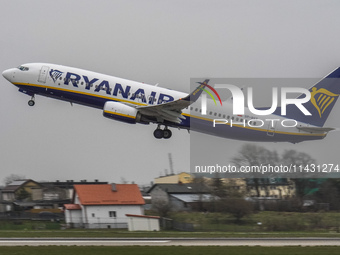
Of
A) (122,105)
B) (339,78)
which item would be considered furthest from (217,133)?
(339,78)

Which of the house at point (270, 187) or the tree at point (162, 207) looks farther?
the house at point (270, 187)

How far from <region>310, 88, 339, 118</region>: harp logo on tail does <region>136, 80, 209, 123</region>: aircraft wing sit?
13484 mm

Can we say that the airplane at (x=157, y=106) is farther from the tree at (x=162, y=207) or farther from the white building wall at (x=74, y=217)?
the white building wall at (x=74, y=217)

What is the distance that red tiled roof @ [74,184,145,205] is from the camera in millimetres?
85750

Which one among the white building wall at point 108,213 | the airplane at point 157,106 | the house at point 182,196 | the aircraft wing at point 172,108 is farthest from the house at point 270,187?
the aircraft wing at point 172,108

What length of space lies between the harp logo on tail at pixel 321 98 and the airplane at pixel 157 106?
2.01 meters

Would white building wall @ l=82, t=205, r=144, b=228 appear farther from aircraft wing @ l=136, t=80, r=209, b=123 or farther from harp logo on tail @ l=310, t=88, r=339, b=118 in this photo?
harp logo on tail @ l=310, t=88, r=339, b=118

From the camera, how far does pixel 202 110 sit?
6800cm

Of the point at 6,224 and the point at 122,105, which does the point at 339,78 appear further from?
the point at 6,224

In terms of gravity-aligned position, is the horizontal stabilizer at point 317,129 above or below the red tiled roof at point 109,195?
above

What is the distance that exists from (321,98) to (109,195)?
1077 inches

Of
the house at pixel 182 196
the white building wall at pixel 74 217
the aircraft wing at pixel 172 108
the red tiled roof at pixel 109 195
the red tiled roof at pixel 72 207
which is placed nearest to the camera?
the aircraft wing at pixel 172 108

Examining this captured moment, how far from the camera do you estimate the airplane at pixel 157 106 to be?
67.7m

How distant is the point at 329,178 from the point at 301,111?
17752mm
